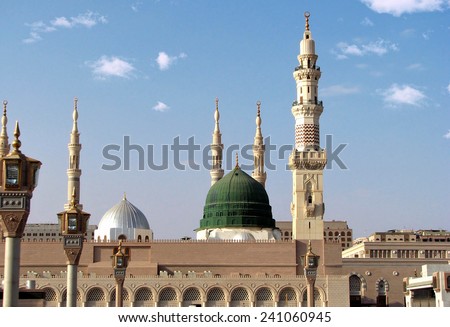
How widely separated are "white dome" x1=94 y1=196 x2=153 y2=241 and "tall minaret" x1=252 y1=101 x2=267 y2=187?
37.3ft

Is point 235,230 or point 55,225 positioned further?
point 55,225

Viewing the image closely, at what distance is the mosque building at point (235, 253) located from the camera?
60.9 m

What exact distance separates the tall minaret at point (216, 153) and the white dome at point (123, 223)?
8020 mm

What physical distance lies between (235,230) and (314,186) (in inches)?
284

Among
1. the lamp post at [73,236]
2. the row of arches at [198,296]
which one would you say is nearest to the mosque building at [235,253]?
the row of arches at [198,296]

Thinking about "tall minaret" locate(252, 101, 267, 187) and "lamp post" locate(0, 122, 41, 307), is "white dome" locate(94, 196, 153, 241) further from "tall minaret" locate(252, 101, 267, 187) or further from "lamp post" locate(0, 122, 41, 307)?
"lamp post" locate(0, 122, 41, 307)

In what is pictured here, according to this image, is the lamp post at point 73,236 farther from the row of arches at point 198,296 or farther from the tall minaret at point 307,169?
the tall minaret at point 307,169

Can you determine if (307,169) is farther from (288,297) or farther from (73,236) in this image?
(73,236)

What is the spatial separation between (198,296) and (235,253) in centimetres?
469

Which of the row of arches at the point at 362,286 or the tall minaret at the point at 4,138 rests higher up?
the tall minaret at the point at 4,138

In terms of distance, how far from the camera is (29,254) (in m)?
63.1

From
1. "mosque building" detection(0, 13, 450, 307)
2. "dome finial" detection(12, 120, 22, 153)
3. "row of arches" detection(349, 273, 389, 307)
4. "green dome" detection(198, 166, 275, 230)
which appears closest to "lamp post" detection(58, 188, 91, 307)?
"dome finial" detection(12, 120, 22, 153)
